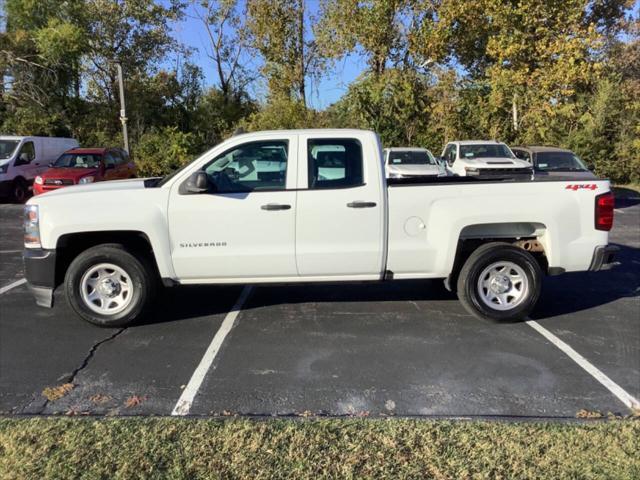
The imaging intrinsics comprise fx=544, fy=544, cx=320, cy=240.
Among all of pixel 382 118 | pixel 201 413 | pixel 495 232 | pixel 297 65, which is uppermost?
pixel 297 65

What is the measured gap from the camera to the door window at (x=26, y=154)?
53.5ft

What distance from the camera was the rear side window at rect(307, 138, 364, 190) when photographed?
529cm

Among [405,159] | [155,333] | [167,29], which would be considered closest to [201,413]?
[155,333]

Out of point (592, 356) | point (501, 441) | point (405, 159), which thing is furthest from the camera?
point (405, 159)

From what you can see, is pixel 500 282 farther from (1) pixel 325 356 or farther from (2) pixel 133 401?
(2) pixel 133 401

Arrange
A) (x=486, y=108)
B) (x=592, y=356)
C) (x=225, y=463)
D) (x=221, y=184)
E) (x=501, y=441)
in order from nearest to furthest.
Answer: (x=225, y=463) → (x=501, y=441) → (x=592, y=356) → (x=221, y=184) → (x=486, y=108)

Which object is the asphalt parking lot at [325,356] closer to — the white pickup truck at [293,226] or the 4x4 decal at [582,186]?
the white pickup truck at [293,226]

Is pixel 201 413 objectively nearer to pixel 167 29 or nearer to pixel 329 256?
pixel 329 256

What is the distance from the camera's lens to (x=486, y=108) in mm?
23531

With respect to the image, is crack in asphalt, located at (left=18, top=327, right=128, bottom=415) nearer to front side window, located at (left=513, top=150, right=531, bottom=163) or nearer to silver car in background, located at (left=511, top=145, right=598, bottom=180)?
silver car in background, located at (left=511, top=145, right=598, bottom=180)

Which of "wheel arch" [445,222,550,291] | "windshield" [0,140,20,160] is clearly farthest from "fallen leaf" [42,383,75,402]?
"windshield" [0,140,20,160]

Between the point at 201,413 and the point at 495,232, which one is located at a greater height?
the point at 495,232

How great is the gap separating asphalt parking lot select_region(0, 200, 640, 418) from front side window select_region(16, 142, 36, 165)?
11.4 m

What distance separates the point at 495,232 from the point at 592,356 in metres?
1.45
